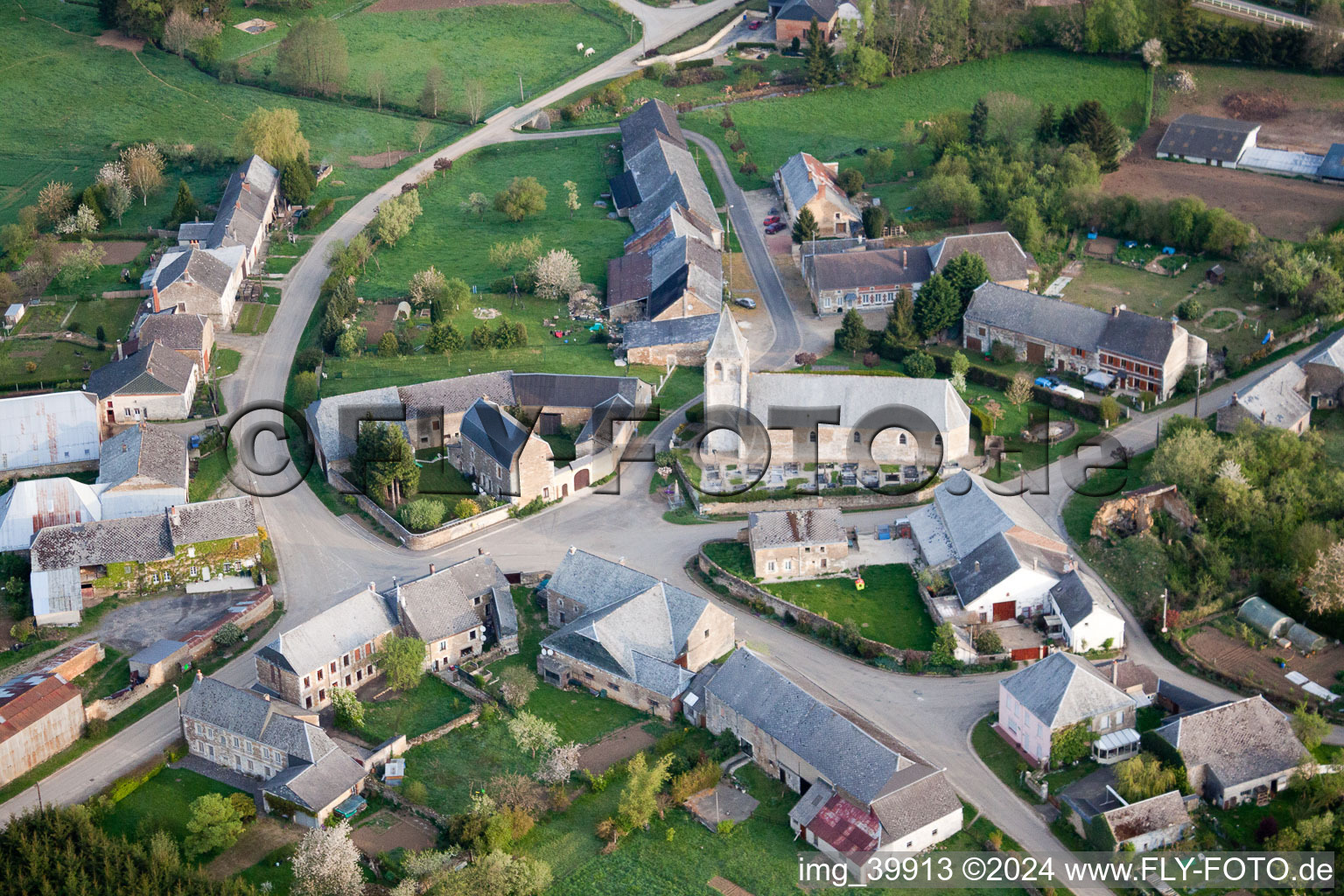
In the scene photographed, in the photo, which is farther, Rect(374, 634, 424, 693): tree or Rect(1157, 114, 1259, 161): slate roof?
Rect(1157, 114, 1259, 161): slate roof

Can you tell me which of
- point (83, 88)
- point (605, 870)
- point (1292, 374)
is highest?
point (83, 88)

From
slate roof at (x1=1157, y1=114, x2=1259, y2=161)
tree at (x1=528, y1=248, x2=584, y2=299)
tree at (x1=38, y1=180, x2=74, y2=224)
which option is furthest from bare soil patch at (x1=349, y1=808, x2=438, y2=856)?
slate roof at (x1=1157, y1=114, x2=1259, y2=161)

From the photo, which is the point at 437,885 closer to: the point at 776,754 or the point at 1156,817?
the point at 776,754

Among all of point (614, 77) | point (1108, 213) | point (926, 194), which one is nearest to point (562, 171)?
point (614, 77)

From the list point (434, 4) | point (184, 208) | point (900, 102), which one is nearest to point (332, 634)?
point (184, 208)

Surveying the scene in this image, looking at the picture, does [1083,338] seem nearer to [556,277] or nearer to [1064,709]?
[1064,709]

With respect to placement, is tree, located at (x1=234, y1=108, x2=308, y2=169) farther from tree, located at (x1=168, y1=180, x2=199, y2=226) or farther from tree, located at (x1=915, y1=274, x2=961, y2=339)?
tree, located at (x1=915, y1=274, x2=961, y2=339)

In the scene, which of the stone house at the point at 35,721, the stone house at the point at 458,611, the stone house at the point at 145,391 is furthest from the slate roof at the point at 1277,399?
the stone house at the point at 35,721
